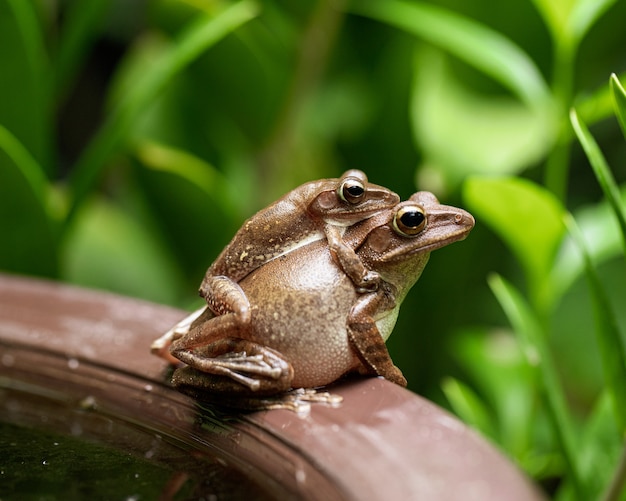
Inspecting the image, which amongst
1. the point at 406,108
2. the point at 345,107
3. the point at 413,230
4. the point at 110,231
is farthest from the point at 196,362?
the point at 345,107

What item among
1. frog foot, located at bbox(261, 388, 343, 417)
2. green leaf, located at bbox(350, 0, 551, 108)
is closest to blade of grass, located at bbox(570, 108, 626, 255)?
frog foot, located at bbox(261, 388, 343, 417)

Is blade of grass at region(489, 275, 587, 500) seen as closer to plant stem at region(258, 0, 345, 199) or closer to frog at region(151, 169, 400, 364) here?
frog at region(151, 169, 400, 364)

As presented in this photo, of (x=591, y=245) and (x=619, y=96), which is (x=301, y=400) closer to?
(x=619, y=96)

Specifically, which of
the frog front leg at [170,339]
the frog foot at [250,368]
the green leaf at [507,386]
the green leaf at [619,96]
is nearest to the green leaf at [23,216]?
the frog front leg at [170,339]

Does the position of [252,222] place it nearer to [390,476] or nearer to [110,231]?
[390,476]

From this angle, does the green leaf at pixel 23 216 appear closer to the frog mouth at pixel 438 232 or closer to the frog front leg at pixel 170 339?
the frog front leg at pixel 170 339

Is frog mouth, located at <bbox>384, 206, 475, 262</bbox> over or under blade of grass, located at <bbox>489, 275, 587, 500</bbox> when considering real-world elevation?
over
